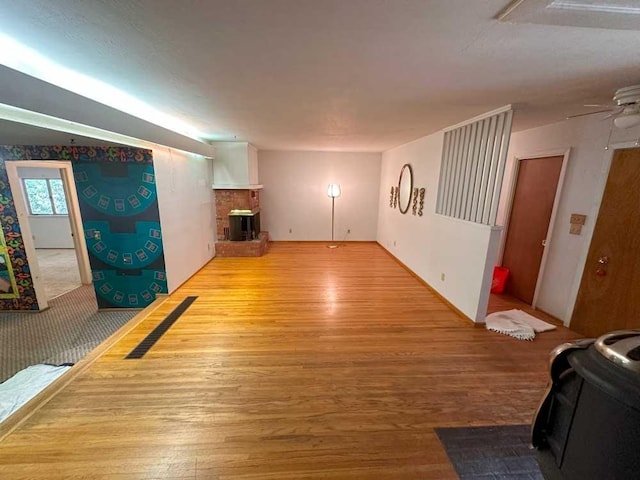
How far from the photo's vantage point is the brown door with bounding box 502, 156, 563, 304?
10.9 feet

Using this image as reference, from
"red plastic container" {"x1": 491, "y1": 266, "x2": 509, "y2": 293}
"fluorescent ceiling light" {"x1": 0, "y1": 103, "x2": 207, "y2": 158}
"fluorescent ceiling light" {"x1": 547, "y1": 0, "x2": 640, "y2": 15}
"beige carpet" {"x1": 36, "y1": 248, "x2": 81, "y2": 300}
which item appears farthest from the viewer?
"beige carpet" {"x1": 36, "y1": 248, "x2": 81, "y2": 300}

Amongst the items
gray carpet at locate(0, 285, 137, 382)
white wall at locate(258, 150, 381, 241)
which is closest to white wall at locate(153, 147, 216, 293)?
gray carpet at locate(0, 285, 137, 382)

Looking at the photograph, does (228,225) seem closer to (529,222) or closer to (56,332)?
(56,332)

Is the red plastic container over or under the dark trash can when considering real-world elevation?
under

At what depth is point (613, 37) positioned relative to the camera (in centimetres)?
132

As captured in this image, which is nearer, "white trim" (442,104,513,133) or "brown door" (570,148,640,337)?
"brown door" (570,148,640,337)

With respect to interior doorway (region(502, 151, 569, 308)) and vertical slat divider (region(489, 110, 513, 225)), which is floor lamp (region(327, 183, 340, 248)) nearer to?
interior doorway (region(502, 151, 569, 308))

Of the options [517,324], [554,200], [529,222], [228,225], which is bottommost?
[517,324]

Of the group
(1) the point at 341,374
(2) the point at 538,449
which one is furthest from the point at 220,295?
(2) the point at 538,449

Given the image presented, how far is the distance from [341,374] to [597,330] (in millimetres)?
2920

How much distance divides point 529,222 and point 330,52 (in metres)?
3.76

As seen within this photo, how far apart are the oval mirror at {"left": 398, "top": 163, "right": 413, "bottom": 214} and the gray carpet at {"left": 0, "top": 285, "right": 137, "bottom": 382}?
526 centimetres

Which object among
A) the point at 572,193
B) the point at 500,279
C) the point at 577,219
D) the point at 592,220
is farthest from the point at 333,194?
the point at 592,220

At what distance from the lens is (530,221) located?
3.61m
